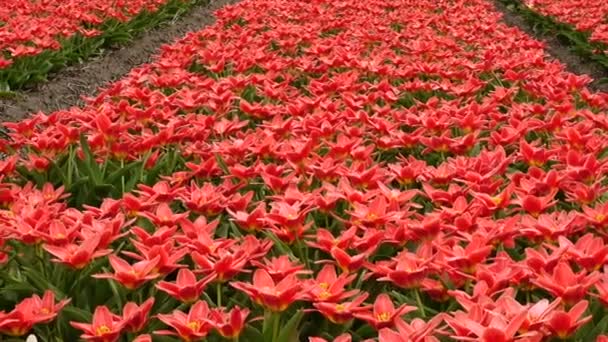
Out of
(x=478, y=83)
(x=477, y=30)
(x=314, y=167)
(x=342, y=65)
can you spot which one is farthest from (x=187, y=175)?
(x=477, y=30)

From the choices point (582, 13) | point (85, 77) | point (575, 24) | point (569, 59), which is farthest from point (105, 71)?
point (582, 13)

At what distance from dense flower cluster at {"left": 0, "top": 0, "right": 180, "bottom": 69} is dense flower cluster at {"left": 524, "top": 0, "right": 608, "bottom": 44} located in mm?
5080

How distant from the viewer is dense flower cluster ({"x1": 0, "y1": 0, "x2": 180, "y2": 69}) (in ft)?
22.0

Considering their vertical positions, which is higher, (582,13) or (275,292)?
(275,292)

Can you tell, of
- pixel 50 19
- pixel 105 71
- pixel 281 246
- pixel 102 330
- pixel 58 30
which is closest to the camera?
pixel 102 330

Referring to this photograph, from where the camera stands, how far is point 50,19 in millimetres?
7965

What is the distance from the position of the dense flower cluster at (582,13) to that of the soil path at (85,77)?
14.9 feet

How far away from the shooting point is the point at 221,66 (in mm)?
5102

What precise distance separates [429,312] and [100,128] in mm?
1790

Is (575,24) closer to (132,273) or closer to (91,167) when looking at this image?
Answer: (91,167)

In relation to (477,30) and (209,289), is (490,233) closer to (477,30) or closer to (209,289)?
(209,289)

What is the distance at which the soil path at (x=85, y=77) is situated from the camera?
6595 mm

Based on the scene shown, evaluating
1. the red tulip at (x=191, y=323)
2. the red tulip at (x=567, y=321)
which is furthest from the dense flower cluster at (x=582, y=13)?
the red tulip at (x=191, y=323)

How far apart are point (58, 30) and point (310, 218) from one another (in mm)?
5852
